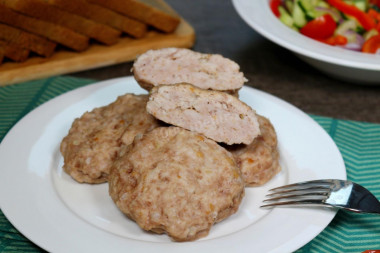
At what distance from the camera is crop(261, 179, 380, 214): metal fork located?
2740mm

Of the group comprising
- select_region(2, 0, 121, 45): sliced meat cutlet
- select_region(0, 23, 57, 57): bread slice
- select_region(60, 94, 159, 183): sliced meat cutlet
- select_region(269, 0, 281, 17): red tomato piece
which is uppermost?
select_region(269, 0, 281, 17): red tomato piece

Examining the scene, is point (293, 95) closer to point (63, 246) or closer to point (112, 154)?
point (112, 154)

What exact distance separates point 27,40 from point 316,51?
2567mm

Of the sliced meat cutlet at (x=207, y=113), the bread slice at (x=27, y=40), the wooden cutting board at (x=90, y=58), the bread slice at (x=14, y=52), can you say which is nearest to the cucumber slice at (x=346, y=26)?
the wooden cutting board at (x=90, y=58)

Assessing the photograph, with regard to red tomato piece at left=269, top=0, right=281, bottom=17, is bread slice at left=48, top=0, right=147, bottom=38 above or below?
below

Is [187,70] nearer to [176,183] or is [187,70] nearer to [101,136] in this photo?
[101,136]

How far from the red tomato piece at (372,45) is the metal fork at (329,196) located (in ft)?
7.46

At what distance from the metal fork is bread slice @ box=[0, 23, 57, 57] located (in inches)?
114

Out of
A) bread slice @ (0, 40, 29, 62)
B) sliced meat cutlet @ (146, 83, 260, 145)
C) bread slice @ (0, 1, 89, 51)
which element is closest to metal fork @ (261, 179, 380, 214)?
sliced meat cutlet @ (146, 83, 260, 145)

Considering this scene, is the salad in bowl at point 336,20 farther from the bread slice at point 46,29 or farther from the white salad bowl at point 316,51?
the bread slice at point 46,29

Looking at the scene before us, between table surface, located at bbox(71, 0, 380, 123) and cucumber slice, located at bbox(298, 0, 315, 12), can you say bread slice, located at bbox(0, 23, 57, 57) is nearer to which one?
table surface, located at bbox(71, 0, 380, 123)

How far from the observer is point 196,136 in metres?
2.84

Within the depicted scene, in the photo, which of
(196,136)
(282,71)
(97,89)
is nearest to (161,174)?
(196,136)

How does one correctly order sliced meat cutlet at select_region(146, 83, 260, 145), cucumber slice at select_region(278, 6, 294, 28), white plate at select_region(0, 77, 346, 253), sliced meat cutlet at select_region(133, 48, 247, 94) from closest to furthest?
1. white plate at select_region(0, 77, 346, 253)
2. sliced meat cutlet at select_region(146, 83, 260, 145)
3. sliced meat cutlet at select_region(133, 48, 247, 94)
4. cucumber slice at select_region(278, 6, 294, 28)
